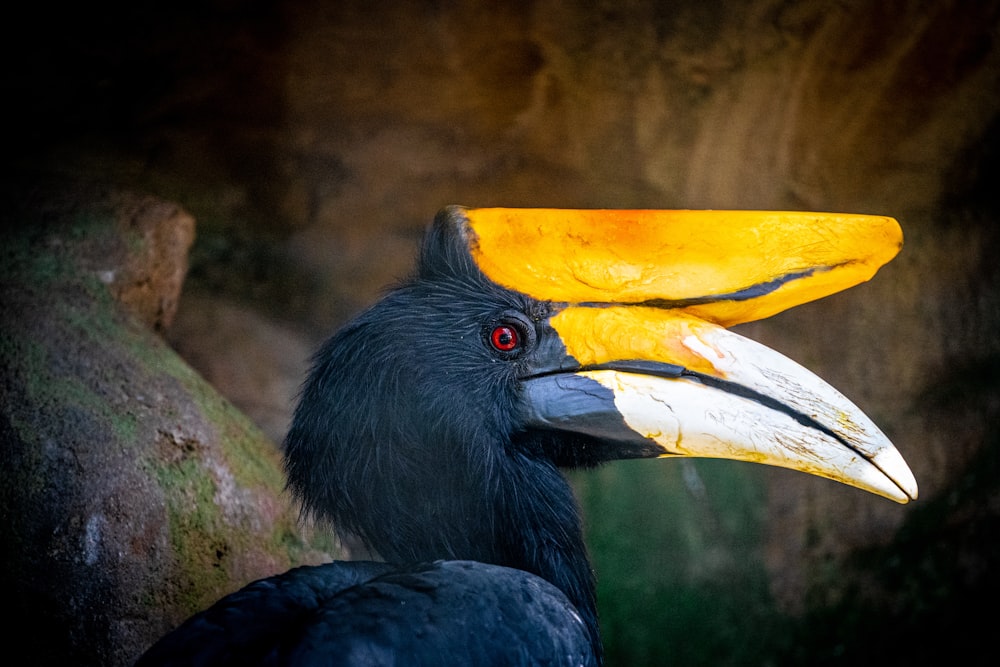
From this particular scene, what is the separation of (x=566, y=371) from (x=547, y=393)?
0.06 meters

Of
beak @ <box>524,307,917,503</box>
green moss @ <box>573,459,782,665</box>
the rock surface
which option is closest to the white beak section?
beak @ <box>524,307,917,503</box>

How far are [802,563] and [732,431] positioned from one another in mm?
1825

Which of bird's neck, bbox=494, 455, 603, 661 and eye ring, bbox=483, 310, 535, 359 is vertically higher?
eye ring, bbox=483, 310, 535, 359

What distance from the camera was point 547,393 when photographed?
179 cm

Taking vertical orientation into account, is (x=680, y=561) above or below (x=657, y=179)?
below

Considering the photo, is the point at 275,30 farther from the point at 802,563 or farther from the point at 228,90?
the point at 802,563

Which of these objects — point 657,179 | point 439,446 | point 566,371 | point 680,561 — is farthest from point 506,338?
point 680,561

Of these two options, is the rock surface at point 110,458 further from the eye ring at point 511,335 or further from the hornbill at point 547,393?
the eye ring at point 511,335

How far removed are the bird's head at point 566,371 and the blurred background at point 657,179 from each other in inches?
48.5

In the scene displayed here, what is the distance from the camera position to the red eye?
1.83 meters

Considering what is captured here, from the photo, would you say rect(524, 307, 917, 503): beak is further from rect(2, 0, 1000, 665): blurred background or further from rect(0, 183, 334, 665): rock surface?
rect(2, 0, 1000, 665): blurred background

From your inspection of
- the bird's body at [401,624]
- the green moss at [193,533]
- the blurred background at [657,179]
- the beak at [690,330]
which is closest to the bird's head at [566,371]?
the beak at [690,330]

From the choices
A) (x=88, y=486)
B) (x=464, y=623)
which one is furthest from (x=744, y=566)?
(x=88, y=486)

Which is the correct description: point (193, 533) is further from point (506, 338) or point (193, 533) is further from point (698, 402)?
point (698, 402)
